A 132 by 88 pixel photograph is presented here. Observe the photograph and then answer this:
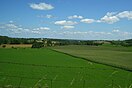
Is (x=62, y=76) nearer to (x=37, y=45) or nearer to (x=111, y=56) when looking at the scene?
(x=111, y=56)

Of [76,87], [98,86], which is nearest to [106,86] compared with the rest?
[98,86]

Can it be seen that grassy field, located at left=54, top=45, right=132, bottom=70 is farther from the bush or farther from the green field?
the bush

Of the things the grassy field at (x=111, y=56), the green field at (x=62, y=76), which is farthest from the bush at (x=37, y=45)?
→ the green field at (x=62, y=76)

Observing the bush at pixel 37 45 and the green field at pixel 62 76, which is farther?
the bush at pixel 37 45

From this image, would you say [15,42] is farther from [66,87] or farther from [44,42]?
[66,87]

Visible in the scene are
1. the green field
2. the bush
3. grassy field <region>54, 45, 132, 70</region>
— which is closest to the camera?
the green field

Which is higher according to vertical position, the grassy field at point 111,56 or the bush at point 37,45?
the bush at point 37,45

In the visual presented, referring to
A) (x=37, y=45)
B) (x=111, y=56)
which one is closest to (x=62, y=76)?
(x=111, y=56)

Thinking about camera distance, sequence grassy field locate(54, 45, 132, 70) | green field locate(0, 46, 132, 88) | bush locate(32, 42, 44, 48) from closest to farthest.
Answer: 1. green field locate(0, 46, 132, 88)
2. grassy field locate(54, 45, 132, 70)
3. bush locate(32, 42, 44, 48)

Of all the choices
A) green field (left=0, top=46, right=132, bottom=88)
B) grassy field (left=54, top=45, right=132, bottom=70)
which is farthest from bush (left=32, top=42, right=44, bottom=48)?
green field (left=0, top=46, right=132, bottom=88)

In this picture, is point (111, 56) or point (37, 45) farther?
point (37, 45)

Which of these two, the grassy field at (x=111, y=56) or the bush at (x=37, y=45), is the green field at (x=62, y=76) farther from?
the bush at (x=37, y=45)

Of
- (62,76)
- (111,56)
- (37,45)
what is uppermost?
(37,45)

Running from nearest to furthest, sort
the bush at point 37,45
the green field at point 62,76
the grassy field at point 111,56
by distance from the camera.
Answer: the green field at point 62,76, the grassy field at point 111,56, the bush at point 37,45
